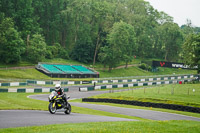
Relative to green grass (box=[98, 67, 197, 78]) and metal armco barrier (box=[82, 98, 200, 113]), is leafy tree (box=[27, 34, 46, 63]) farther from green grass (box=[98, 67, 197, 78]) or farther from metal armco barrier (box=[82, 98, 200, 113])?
metal armco barrier (box=[82, 98, 200, 113])

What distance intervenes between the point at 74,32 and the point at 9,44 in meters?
37.0

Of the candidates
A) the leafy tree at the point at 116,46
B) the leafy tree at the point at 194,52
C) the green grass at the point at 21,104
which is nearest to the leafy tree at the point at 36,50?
the leafy tree at the point at 116,46

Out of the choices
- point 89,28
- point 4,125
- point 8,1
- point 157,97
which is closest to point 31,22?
point 8,1

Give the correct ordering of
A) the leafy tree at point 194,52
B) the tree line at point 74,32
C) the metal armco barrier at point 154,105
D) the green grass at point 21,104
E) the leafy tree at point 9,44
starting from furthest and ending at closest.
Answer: the tree line at point 74,32, the leafy tree at point 9,44, the leafy tree at point 194,52, the metal armco barrier at point 154,105, the green grass at point 21,104

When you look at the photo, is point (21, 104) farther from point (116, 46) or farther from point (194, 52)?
point (116, 46)

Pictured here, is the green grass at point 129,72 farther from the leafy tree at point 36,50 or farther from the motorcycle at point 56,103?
the motorcycle at point 56,103

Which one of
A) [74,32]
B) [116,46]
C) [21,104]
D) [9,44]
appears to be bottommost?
[21,104]

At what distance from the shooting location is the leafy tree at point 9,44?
66.4 metres

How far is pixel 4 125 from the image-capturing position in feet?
40.1

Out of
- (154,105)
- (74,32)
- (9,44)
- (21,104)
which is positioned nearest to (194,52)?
(154,105)

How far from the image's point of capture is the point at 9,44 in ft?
219

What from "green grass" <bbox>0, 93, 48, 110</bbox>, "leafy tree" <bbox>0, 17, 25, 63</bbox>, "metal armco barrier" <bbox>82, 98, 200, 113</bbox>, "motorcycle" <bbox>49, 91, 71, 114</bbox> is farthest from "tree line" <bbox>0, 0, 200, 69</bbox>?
"motorcycle" <bbox>49, 91, 71, 114</bbox>

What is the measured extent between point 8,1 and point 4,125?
241 ft

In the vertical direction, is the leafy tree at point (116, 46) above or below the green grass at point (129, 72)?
above
